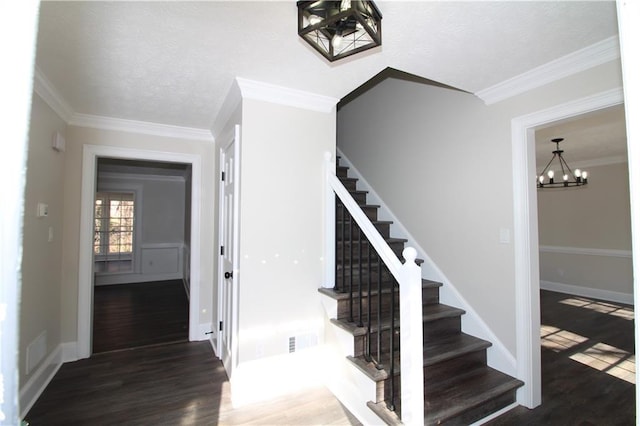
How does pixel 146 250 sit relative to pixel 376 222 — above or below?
below

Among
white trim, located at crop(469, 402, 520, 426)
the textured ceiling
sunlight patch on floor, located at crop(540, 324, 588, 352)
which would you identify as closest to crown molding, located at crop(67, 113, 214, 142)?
the textured ceiling

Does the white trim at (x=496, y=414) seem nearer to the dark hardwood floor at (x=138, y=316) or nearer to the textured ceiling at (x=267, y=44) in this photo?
the textured ceiling at (x=267, y=44)

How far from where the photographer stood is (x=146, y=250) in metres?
6.92

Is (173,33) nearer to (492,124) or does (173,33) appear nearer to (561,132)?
(492,124)

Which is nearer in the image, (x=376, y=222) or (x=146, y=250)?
(x=376, y=222)

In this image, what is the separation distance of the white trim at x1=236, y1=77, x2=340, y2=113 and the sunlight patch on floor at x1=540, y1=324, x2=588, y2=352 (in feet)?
11.2

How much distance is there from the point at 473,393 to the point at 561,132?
12.6ft

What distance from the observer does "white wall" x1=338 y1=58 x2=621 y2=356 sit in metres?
2.28

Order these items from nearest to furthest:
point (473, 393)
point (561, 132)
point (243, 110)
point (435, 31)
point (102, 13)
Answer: point (102, 13) → point (435, 31) → point (473, 393) → point (243, 110) → point (561, 132)

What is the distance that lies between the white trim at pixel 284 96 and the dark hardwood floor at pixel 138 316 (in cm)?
286

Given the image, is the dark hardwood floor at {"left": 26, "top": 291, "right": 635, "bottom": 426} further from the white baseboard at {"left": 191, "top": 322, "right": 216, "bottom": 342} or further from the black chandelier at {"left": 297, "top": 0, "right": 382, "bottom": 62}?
the black chandelier at {"left": 297, "top": 0, "right": 382, "bottom": 62}

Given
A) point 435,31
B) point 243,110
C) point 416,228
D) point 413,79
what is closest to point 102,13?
point 243,110

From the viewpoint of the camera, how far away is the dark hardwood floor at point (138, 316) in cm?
348

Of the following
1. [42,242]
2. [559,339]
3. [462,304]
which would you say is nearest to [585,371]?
[559,339]
